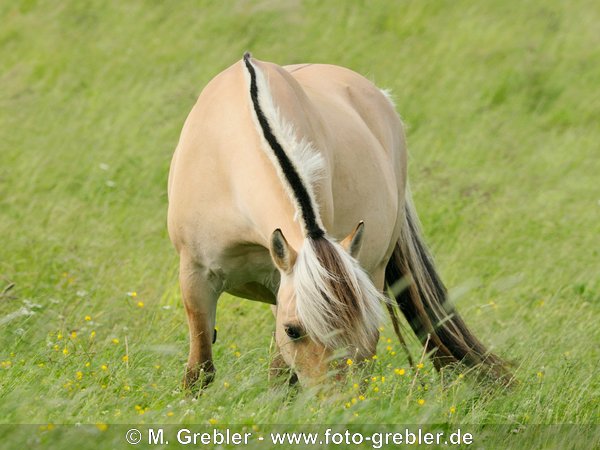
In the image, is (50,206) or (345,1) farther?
(345,1)

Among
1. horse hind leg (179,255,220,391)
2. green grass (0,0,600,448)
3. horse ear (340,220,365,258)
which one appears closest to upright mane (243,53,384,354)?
horse ear (340,220,365,258)

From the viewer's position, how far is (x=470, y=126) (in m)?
11.3

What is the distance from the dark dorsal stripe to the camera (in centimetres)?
416

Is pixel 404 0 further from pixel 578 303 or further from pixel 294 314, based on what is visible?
pixel 294 314

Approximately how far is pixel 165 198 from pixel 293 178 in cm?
527

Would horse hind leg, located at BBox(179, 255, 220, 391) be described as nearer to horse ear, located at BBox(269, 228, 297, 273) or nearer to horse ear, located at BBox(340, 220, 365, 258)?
horse ear, located at BBox(269, 228, 297, 273)

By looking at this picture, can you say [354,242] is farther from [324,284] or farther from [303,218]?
[324,284]

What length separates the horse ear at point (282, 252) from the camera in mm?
4164

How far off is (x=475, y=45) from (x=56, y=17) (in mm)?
5041

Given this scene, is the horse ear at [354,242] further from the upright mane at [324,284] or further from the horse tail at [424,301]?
the horse tail at [424,301]

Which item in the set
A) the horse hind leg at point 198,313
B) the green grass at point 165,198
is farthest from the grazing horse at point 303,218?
the green grass at point 165,198

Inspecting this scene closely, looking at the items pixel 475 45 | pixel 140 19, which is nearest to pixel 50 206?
pixel 140 19

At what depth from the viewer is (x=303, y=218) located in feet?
13.8

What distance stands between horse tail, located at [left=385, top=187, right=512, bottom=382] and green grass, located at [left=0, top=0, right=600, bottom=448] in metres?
0.18
